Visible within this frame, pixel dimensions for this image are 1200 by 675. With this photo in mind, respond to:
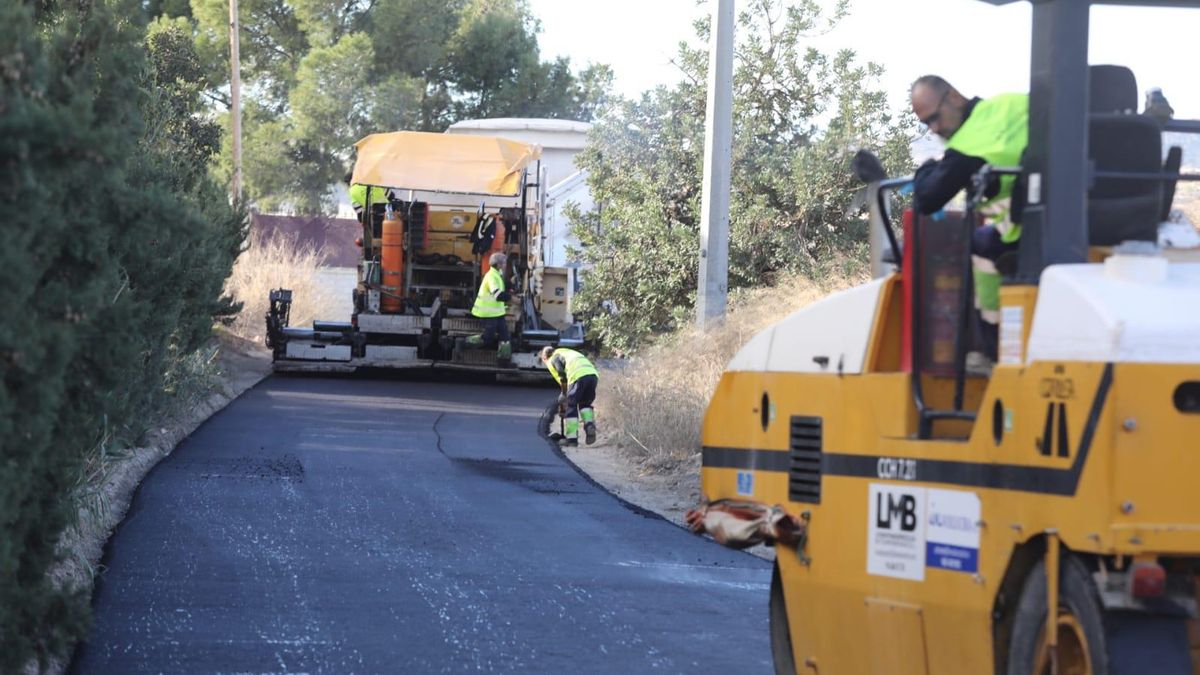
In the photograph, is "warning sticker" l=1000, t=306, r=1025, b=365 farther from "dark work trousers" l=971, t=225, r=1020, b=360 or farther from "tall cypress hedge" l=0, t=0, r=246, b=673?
"tall cypress hedge" l=0, t=0, r=246, b=673

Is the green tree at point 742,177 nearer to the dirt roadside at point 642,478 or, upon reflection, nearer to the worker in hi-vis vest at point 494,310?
the worker in hi-vis vest at point 494,310

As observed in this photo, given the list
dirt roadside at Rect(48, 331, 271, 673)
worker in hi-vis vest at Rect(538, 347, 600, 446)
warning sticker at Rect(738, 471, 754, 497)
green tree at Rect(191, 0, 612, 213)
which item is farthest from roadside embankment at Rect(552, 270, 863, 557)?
green tree at Rect(191, 0, 612, 213)

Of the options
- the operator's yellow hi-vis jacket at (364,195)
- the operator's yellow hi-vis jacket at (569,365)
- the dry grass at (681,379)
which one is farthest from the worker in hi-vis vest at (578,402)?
the operator's yellow hi-vis jacket at (364,195)

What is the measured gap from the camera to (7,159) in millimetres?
4473

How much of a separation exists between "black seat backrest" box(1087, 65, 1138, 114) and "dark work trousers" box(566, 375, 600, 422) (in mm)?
11882

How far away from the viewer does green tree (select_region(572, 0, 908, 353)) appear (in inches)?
791

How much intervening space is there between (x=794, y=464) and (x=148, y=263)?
257 inches

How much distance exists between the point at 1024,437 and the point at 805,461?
54.2 inches

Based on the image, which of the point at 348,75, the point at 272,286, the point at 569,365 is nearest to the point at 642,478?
the point at 569,365

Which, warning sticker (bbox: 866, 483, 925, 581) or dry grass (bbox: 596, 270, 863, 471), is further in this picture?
dry grass (bbox: 596, 270, 863, 471)

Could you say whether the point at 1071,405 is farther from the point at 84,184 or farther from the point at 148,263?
the point at 148,263

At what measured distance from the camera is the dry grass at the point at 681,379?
15.4 metres

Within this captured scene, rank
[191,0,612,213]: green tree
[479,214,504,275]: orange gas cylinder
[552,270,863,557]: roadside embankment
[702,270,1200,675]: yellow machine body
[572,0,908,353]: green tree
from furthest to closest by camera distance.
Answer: [191,0,612,213]: green tree
[479,214,504,275]: orange gas cylinder
[572,0,908,353]: green tree
[552,270,863,557]: roadside embankment
[702,270,1200,675]: yellow machine body

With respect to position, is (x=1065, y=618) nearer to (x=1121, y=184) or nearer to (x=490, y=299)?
(x=1121, y=184)
